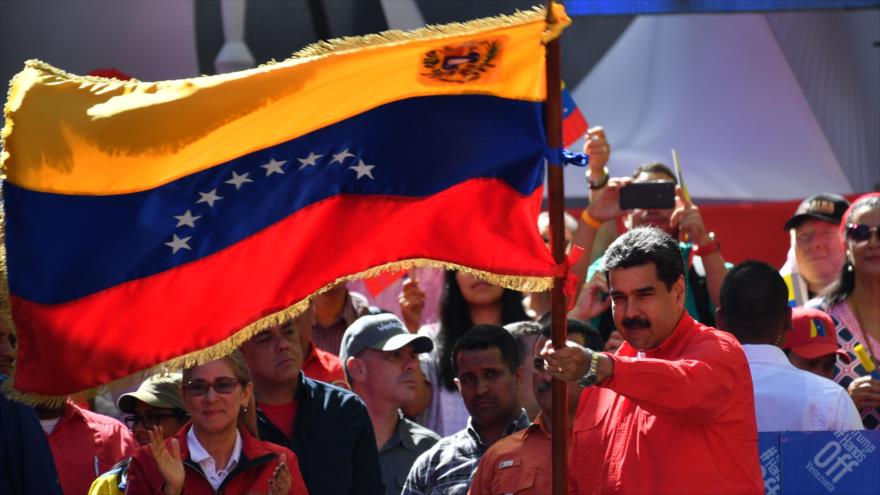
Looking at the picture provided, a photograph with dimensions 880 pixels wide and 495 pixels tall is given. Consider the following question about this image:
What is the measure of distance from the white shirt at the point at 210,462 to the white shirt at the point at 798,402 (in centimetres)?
193

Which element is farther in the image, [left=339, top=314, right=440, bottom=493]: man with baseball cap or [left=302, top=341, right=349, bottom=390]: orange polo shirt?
[left=302, top=341, right=349, bottom=390]: orange polo shirt

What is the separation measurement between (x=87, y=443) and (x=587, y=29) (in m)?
5.21

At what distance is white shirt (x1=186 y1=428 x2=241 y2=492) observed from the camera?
512 centimetres

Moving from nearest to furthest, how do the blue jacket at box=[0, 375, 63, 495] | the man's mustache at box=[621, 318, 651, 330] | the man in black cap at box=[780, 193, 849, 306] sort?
the man's mustache at box=[621, 318, 651, 330] < the blue jacket at box=[0, 375, 63, 495] < the man in black cap at box=[780, 193, 849, 306]

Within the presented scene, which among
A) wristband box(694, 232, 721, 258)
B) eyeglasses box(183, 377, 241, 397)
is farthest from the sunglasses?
wristband box(694, 232, 721, 258)

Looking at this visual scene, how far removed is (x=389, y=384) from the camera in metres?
6.51

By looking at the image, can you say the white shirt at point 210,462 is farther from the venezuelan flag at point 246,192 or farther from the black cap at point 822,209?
the black cap at point 822,209

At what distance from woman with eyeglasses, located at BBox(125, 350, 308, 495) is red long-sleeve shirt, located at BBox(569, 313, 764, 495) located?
1225 mm

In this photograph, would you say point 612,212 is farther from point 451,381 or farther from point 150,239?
point 150,239

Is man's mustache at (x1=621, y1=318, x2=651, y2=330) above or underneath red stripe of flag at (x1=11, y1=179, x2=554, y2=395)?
underneath

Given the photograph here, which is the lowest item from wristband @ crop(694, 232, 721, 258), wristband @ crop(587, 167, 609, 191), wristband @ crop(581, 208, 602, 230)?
wristband @ crop(694, 232, 721, 258)

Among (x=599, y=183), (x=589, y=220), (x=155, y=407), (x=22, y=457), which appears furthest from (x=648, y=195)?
(x=22, y=457)

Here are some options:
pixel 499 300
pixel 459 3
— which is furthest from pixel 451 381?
pixel 459 3

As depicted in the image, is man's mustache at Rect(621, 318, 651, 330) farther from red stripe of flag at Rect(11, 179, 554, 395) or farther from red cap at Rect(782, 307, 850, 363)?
red cap at Rect(782, 307, 850, 363)
